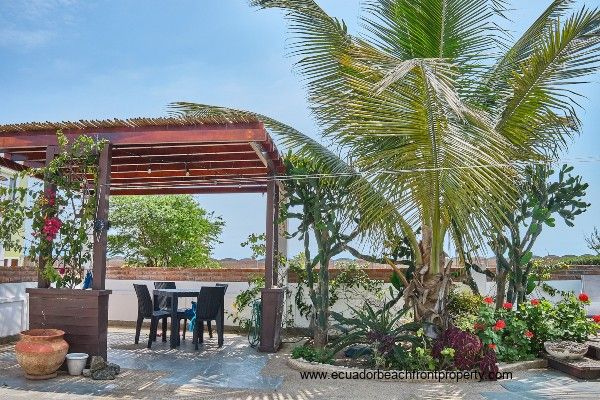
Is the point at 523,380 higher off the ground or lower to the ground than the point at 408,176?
lower

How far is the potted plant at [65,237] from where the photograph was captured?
629cm

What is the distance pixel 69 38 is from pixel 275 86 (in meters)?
4.94

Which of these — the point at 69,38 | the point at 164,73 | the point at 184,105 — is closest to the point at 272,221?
the point at 184,105

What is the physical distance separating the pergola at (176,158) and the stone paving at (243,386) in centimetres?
83

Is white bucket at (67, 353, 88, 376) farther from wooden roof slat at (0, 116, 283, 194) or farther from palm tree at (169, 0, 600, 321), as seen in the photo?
palm tree at (169, 0, 600, 321)

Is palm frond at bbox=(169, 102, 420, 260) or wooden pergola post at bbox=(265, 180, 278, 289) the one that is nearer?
palm frond at bbox=(169, 102, 420, 260)

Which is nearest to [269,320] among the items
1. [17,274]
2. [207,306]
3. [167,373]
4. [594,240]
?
[207,306]

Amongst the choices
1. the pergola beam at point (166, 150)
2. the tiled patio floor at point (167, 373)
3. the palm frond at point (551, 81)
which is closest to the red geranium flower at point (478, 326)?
the palm frond at point (551, 81)

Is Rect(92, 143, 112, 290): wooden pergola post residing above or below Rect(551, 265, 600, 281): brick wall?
above

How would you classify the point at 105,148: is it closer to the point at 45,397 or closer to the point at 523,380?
the point at 45,397

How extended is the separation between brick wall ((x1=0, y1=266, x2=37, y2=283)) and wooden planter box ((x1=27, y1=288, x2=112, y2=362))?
1.70 m

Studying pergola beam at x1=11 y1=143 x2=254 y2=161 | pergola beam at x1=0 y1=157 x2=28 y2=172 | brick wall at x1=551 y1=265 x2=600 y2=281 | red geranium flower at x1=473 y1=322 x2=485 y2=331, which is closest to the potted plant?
pergola beam at x1=11 y1=143 x2=254 y2=161

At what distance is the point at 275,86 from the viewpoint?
11.3 m

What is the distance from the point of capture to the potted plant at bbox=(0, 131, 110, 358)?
629 cm
